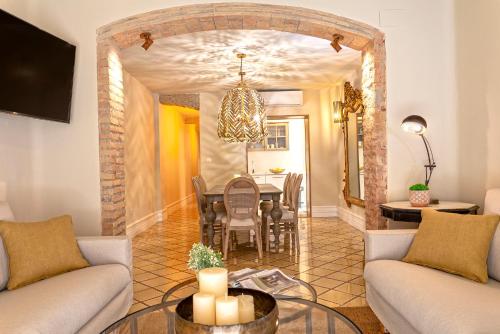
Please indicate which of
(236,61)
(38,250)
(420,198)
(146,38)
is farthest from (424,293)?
(236,61)

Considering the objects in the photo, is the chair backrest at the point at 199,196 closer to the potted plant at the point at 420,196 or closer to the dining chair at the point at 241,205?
the dining chair at the point at 241,205

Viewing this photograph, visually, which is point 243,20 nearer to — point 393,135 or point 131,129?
point 393,135

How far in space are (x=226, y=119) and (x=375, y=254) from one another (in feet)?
12.0

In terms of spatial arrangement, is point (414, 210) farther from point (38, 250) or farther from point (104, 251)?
point (38, 250)

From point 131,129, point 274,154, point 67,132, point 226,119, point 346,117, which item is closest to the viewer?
point 67,132

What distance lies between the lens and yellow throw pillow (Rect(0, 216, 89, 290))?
2.24m

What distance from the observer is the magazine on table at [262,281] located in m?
1.97

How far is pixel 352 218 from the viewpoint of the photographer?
6750mm

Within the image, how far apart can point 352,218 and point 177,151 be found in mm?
4993

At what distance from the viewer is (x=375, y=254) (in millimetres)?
Answer: 2639

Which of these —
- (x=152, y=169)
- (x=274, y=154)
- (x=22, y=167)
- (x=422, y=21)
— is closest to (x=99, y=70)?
(x=22, y=167)

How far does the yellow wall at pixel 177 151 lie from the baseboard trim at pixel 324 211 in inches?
119

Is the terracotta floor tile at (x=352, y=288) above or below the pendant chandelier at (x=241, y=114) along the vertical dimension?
below

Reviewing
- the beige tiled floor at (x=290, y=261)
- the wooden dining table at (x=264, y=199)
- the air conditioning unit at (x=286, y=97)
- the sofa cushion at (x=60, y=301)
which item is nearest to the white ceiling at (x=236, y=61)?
the air conditioning unit at (x=286, y=97)
